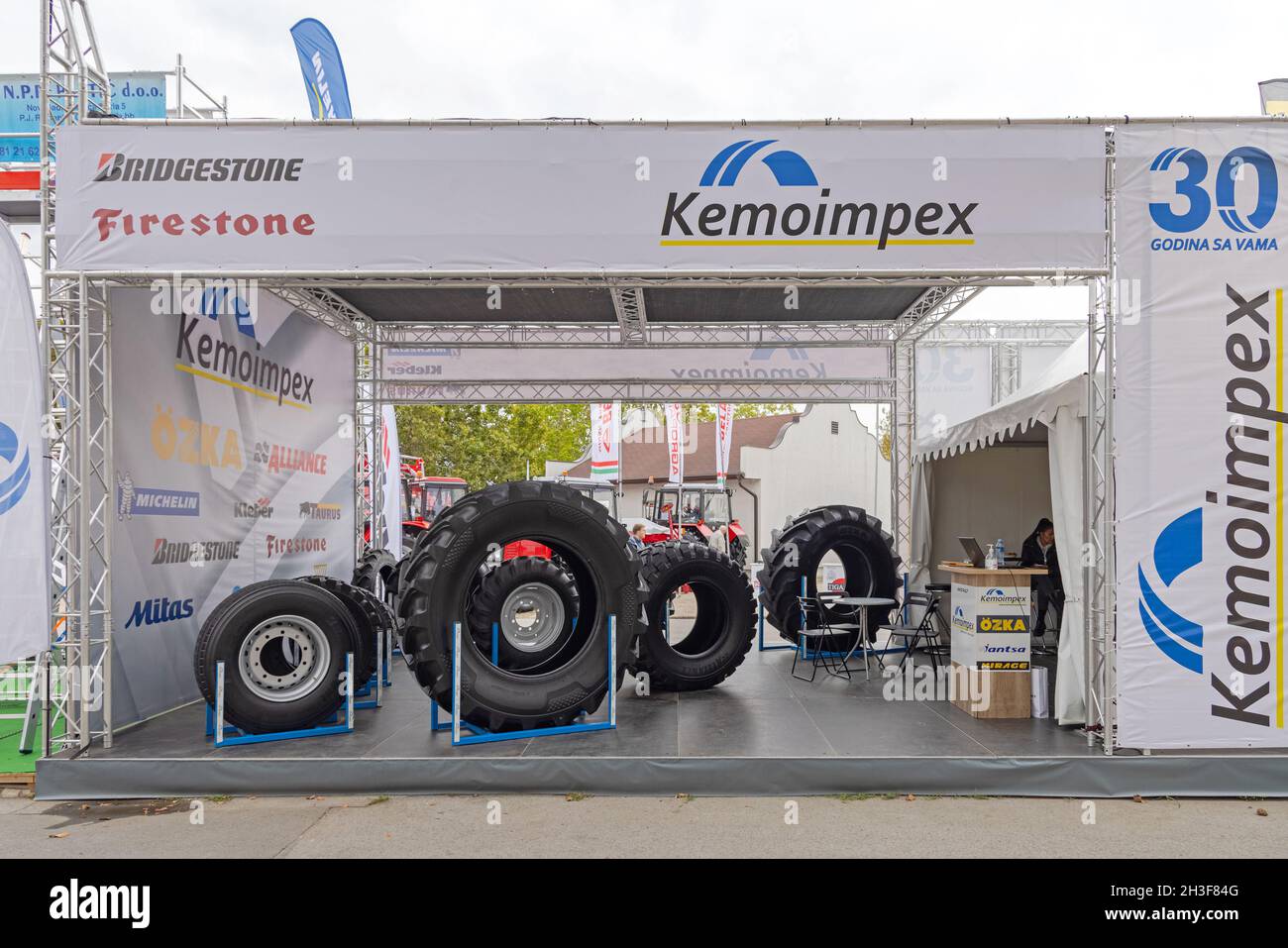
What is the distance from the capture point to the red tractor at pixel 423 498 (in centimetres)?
1914

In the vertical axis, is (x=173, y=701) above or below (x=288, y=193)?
below

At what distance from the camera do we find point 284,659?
6117 millimetres

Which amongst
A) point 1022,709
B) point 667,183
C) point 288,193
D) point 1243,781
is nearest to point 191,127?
point 288,193

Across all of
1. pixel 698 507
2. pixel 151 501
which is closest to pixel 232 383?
pixel 151 501

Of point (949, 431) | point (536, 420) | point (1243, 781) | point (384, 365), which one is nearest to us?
point (1243, 781)

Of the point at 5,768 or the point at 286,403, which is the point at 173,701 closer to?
the point at 5,768

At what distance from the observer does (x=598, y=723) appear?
588cm

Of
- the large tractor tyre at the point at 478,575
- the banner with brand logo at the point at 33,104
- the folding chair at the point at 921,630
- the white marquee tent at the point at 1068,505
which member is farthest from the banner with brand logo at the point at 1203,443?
the banner with brand logo at the point at 33,104

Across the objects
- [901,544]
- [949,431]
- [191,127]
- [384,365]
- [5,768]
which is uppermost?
[191,127]

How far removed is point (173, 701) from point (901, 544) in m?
8.57

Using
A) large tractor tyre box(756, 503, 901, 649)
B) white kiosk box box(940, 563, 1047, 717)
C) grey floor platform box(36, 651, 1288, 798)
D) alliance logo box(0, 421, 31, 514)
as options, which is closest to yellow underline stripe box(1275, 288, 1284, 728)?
grey floor platform box(36, 651, 1288, 798)

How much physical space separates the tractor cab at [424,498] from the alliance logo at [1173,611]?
595 inches

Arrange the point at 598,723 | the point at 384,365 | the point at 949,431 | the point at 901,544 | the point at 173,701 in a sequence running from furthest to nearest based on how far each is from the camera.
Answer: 1. the point at 901,544
2. the point at 384,365
3. the point at 949,431
4. the point at 173,701
5. the point at 598,723

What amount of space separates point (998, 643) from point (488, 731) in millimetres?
3620
